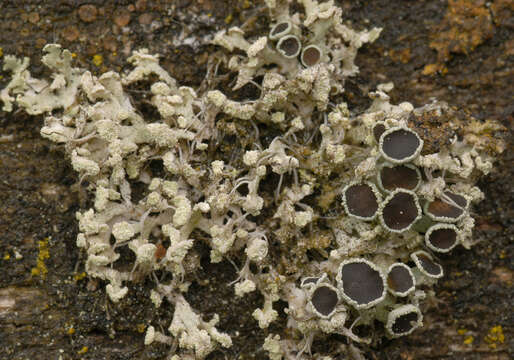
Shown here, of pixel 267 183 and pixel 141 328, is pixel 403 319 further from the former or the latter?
pixel 141 328

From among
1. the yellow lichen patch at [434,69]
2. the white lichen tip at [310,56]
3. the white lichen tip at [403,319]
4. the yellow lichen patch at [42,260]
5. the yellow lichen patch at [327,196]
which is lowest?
the yellow lichen patch at [42,260]

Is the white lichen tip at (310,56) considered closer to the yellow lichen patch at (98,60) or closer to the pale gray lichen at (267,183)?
the pale gray lichen at (267,183)

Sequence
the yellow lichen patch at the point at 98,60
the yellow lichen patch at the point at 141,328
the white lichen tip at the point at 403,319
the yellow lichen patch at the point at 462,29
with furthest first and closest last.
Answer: the yellow lichen patch at the point at 462,29
the yellow lichen patch at the point at 98,60
the yellow lichen patch at the point at 141,328
the white lichen tip at the point at 403,319

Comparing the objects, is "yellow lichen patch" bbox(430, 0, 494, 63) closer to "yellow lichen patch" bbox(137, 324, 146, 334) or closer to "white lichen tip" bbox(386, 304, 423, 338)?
"white lichen tip" bbox(386, 304, 423, 338)

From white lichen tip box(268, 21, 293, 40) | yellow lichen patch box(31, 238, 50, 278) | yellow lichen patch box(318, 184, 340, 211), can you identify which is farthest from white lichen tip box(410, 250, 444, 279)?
yellow lichen patch box(31, 238, 50, 278)

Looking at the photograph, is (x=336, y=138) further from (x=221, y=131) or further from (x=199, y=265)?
(x=199, y=265)

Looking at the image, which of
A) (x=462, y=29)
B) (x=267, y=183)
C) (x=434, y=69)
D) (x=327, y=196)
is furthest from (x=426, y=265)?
(x=462, y=29)

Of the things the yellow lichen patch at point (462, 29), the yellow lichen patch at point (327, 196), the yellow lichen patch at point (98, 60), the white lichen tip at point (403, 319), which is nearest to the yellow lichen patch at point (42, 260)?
the yellow lichen patch at point (98, 60)
